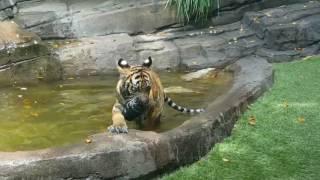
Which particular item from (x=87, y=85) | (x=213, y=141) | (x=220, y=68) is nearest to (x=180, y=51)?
(x=220, y=68)

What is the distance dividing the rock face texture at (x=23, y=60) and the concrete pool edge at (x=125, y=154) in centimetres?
361

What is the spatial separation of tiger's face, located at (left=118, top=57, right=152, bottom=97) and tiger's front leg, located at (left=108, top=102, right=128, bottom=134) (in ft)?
0.62

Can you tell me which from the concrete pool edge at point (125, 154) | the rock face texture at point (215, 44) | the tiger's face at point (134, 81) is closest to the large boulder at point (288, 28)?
the rock face texture at point (215, 44)

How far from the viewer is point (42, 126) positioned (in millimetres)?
6090

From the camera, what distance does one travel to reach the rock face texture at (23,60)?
27.2 ft

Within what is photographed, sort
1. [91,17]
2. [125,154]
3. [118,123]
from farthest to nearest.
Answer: [91,17]
[118,123]
[125,154]

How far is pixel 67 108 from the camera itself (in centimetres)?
688

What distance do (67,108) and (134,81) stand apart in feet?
5.37

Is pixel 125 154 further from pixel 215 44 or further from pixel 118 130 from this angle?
pixel 215 44

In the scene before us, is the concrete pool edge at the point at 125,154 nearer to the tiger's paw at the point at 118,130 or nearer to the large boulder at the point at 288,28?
the tiger's paw at the point at 118,130

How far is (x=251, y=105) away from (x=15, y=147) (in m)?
2.79

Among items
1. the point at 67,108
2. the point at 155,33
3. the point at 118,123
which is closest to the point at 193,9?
the point at 155,33

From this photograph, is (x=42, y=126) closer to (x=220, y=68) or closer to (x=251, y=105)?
(x=251, y=105)

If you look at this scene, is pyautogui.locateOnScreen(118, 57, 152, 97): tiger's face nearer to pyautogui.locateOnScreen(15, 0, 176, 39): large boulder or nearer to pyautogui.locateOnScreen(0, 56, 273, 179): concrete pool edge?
pyautogui.locateOnScreen(0, 56, 273, 179): concrete pool edge
